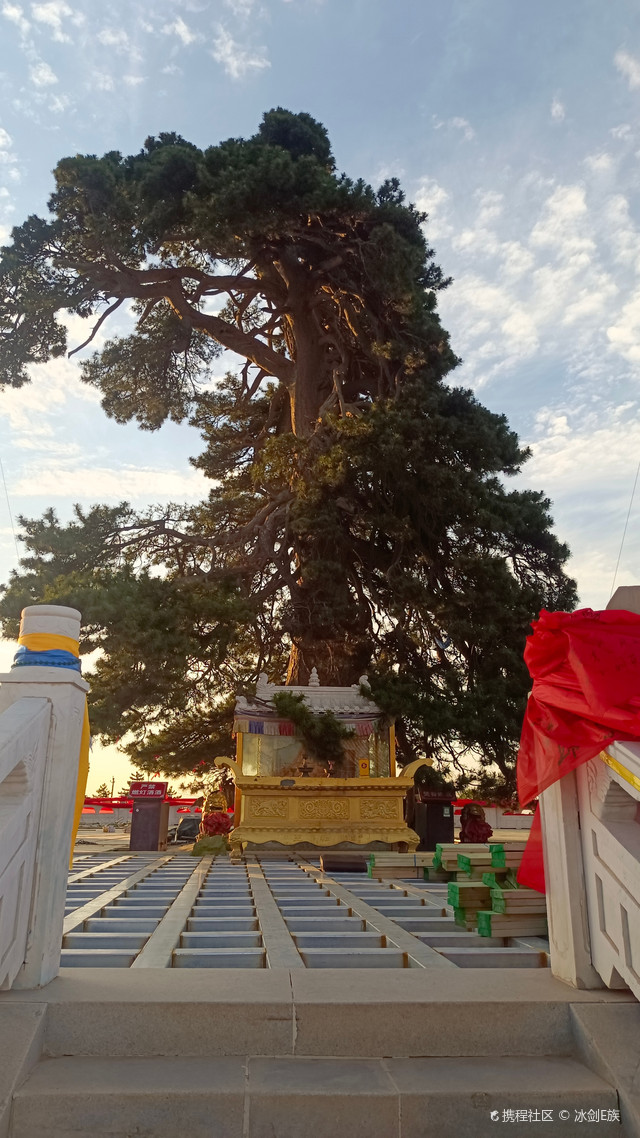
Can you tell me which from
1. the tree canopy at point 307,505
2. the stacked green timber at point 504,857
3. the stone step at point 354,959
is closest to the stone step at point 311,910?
the stacked green timber at point 504,857

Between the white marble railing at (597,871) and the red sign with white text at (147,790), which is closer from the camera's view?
the white marble railing at (597,871)

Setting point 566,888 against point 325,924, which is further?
point 325,924

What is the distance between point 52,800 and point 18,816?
0.82 feet

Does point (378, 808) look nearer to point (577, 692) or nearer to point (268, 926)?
point (268, 926)

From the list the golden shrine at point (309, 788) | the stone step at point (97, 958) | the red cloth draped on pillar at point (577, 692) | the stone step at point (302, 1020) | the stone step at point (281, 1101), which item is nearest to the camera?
the stone step at point (281, 1101)

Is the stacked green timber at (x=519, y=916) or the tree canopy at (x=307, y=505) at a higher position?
the tree canopy at (x=307, y=505)

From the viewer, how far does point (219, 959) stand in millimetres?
3645

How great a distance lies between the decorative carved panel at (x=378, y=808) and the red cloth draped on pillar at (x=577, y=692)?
36.2 ft

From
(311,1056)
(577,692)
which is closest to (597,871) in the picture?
(577,692)

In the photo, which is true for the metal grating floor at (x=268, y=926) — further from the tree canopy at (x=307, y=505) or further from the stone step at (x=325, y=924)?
the tree canopy at (x=307, y=505)

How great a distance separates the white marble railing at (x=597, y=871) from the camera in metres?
2.66

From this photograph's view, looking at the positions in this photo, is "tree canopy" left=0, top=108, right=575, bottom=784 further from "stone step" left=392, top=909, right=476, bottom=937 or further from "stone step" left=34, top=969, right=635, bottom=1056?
"stone step" left=34, top=969, right=635, bottom=1056

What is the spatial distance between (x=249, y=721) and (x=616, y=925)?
12206 millimetres

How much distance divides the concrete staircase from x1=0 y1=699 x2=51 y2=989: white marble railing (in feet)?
0.65
